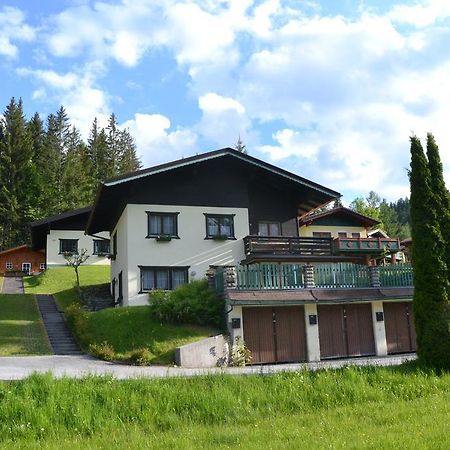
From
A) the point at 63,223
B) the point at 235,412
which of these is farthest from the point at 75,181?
the point at 235,412

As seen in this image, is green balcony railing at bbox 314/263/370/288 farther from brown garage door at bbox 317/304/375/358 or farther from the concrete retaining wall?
the concrete retaining wall

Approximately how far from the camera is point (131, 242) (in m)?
27.7

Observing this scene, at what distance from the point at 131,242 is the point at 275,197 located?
8687 millimetres

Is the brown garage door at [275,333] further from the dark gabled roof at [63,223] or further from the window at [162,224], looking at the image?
the dark gabled roof at [63,223]

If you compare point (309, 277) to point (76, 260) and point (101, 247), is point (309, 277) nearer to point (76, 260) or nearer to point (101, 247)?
point (76, 260)

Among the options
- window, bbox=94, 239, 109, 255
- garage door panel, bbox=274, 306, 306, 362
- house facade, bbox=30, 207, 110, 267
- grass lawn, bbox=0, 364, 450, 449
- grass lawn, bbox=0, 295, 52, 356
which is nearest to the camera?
grass lawn, bbox=0, 364, 450, 449

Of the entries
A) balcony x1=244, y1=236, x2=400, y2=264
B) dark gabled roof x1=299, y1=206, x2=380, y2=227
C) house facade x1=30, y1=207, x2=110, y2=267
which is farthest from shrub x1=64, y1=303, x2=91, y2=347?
dark gabled roof x1=299, y1=206, x2=380, y2=227

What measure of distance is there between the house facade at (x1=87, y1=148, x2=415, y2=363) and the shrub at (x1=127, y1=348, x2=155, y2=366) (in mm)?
3449

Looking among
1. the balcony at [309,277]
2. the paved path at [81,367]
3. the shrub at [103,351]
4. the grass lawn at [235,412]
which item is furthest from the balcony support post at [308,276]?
the grass lawn at [235,412]

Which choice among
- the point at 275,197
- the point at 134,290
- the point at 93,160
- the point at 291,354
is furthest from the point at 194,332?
the point at 93,160

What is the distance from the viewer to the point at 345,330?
22406mm

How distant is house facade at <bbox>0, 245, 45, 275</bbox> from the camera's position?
51.1 metres

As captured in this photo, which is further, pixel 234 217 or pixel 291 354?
pixel 234 217

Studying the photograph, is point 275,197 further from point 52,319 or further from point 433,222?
point 433,222
